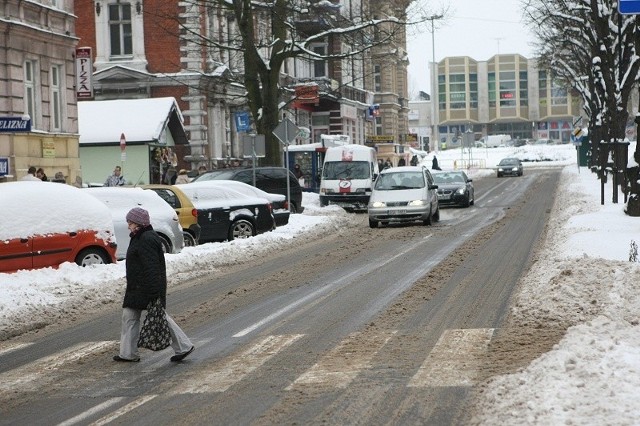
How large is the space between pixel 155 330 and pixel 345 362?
1967mm

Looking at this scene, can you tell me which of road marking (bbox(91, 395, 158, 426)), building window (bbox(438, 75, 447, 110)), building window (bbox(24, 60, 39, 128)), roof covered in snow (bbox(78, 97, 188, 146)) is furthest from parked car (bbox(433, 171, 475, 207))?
building window (bbox(438, 75, 447, 110))

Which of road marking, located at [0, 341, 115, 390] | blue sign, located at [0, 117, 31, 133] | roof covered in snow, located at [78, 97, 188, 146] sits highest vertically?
roof covered in snow, located at [78, 97, 188, 146]

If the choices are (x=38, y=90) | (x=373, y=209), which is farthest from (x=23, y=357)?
(x=38, y=90)

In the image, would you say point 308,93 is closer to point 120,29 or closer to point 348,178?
point 120,29

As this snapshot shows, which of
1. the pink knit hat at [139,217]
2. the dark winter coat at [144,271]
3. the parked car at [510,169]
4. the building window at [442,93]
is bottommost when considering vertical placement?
the dark winter coat at [144,271]

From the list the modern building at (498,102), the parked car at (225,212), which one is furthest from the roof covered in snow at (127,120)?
the modern building at (498,102)

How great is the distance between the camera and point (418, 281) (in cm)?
1756

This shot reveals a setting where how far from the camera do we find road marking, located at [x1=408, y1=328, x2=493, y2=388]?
9.55 meters

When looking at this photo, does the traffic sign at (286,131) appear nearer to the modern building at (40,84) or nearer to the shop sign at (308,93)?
the modern building at (40,84)

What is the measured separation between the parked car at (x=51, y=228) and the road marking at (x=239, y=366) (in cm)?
652

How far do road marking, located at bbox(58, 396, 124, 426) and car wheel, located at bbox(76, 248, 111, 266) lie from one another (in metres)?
9.64

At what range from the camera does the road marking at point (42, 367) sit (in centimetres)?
1047

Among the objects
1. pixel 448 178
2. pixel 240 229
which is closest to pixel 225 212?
pixel 240 229

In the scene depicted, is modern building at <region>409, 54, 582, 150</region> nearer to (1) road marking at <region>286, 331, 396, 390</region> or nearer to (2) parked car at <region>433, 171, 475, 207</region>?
(2) parked car at <region>433, 171, 475, 207</region>
